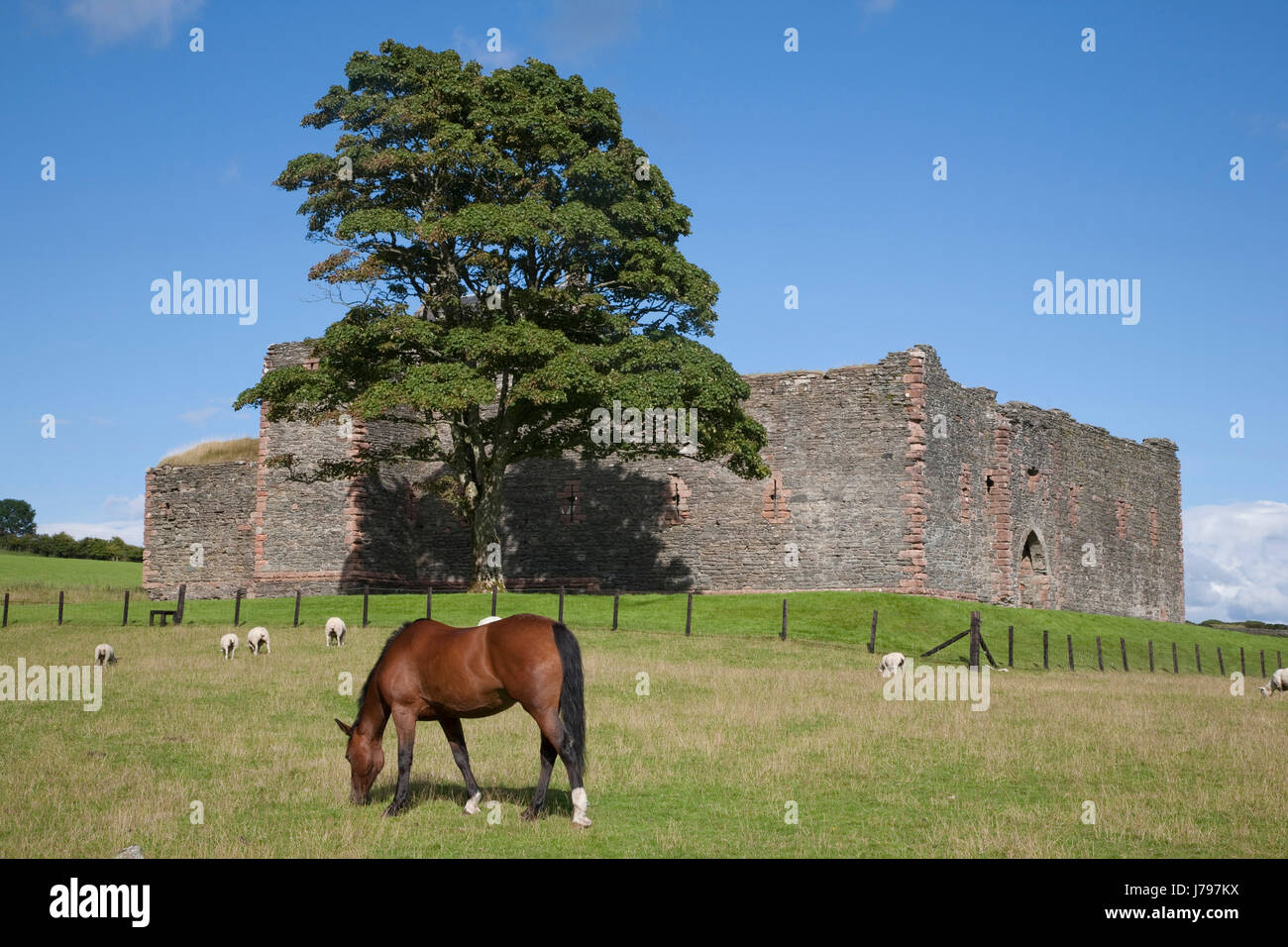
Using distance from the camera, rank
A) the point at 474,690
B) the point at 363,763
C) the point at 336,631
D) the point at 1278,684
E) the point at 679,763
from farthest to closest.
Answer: the point at 336,631 → the point at 1278,684 → the point at 679,763 → the point at 363,763 → the point at 474,690

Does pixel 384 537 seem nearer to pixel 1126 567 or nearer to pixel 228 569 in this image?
pixel 228 569

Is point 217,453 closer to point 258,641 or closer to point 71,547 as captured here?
point 258,641

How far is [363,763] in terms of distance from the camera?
1152 centimetres

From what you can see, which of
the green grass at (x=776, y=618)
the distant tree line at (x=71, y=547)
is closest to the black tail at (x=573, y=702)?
the green grass at (x=776, y=618)

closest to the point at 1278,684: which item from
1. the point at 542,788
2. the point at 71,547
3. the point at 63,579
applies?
the point at 542,788

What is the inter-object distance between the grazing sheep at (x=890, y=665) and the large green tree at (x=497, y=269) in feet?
36.2

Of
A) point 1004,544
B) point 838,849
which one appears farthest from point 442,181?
point 838,849

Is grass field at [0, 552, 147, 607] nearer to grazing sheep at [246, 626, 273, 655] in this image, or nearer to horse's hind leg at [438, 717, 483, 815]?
grazing sheep at [246, 626, 273, 655]

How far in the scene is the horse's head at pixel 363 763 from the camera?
11508mm

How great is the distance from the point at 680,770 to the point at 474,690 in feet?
12.1

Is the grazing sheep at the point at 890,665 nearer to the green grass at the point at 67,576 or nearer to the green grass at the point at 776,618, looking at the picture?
the green grass at the point at 776,618

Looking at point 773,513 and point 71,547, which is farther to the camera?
point 71,547

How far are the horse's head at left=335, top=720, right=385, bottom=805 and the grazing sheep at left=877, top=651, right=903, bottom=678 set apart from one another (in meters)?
13.9
